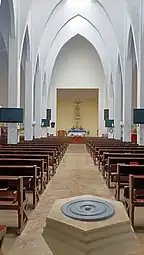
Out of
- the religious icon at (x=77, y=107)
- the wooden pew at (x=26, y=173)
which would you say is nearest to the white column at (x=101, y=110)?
the religious icon at (x=77, y=107)

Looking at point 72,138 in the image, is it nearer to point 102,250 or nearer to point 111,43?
point 111,43

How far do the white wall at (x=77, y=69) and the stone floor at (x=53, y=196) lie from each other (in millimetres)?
20419

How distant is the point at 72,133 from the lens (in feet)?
94.1

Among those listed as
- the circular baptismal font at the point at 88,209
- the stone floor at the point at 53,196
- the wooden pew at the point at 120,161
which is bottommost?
the stone floor at the point at 53,196

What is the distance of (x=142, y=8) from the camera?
14.2 m

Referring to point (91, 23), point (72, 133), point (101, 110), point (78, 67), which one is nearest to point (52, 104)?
point (72, 133)

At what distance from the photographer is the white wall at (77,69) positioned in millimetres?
30797

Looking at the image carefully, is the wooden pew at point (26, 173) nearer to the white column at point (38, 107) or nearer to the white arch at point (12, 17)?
the white arch at point (12, 17)

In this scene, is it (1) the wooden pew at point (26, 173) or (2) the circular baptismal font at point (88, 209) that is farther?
(1) the wooden pew at point (26, 173)

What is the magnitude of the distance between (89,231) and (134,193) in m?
3.27

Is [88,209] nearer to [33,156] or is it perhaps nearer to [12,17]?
[33,156]

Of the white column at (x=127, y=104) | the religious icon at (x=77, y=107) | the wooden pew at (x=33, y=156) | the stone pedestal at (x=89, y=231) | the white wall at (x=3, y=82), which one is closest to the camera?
the stone pedestal at (x=89, y=231)

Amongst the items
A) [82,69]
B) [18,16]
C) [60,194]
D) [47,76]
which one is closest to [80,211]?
[60,194]

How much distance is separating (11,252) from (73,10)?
24.3 m
